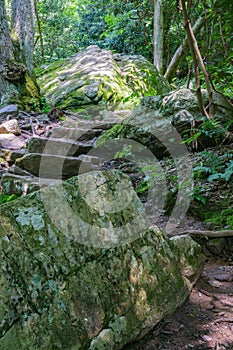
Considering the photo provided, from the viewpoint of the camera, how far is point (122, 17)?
1077 centimetres

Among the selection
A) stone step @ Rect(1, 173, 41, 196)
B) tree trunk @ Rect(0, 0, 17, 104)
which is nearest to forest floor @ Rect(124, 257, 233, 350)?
stone step @ Rect(1, 173, 41, 196)

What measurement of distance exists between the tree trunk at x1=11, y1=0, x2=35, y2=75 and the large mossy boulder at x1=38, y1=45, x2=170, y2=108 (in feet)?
3.71

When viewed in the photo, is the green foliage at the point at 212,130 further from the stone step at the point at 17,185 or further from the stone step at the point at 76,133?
the stone step at the point at 76,133

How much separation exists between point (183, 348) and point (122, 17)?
1088 cm

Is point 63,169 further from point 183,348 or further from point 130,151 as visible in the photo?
point 183,348

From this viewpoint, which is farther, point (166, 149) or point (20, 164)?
point (166, 149)

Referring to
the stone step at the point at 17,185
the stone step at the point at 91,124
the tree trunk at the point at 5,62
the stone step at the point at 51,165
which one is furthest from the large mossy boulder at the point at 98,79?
the stone step at the point at 17,185

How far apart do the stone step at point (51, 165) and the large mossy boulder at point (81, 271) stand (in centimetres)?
231

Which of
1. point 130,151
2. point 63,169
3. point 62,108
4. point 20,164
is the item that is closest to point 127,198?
point 63,169

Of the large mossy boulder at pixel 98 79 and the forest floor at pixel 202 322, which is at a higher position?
the large mossy boulder at pixel 98 79

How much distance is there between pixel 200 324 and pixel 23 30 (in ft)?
27.0

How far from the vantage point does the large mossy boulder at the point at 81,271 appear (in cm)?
148

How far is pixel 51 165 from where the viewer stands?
14.3 ft

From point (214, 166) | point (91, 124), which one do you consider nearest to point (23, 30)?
point (91, 124)
